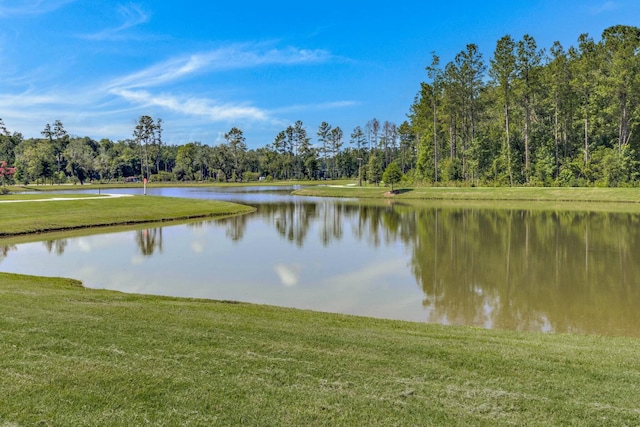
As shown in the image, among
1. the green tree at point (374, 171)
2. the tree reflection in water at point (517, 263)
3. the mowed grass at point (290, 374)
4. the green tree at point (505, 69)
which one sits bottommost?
the tree reflection in water at point (517, 263)

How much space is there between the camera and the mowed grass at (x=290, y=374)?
4152 mm

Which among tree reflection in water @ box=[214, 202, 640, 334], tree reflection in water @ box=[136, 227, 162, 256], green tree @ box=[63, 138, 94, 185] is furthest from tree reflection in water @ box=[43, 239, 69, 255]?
green tree @ box=[63, 138, 94, 185]

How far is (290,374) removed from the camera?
198 inches

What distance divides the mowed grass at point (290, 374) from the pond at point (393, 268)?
3213mm

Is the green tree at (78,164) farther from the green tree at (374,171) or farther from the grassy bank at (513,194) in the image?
the green tree at (374,171)

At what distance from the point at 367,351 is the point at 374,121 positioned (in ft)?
409

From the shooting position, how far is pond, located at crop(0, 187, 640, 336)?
10523mm

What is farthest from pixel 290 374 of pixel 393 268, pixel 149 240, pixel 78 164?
pixel 78 164

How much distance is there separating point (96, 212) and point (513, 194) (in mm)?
41853

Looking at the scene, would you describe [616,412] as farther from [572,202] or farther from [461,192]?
[461,192]

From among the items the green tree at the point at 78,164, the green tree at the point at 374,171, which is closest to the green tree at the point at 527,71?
the green tree at the point at 374,171

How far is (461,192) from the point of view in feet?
172

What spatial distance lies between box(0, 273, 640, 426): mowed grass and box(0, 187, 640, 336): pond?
3.21 metres

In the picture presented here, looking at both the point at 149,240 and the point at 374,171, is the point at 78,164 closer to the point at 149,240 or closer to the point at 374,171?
the point at 374,171
